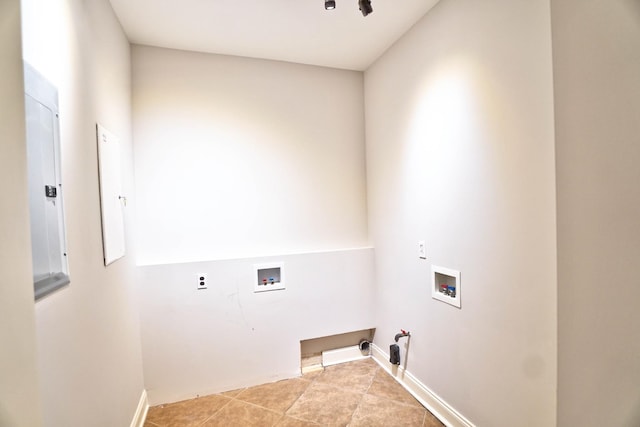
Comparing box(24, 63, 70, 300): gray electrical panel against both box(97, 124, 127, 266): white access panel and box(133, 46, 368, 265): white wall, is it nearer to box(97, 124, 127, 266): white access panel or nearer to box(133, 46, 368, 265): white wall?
box(97, 124, 127, 266): white access panel

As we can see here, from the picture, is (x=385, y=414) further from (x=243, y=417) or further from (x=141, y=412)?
(x=141, y=412)

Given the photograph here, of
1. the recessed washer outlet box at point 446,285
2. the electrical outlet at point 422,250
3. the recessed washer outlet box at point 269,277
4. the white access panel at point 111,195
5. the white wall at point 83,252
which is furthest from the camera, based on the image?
the recessed washer outlet box at point 269,277

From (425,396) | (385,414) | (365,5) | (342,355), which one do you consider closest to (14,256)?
(365,5)

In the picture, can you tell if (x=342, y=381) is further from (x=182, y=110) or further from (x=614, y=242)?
(x=182, y=110)

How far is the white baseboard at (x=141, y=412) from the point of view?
1851 mm

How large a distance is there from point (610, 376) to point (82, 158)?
6.23 feet

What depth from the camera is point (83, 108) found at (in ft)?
4.28

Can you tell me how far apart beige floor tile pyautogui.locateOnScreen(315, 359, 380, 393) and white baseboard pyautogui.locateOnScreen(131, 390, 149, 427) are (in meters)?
1.29

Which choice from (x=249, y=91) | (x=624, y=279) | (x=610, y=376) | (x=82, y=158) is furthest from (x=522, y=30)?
(x=82, y=158)

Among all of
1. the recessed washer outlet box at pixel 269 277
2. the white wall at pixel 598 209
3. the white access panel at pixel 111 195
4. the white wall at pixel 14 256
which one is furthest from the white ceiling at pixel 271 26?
the recessed washer outlet box at pixel 269 277

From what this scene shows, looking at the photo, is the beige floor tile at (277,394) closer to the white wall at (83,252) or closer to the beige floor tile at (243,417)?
the beige floor tile at (243,417)

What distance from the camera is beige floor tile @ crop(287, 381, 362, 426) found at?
198 cm

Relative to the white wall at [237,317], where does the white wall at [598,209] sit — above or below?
above

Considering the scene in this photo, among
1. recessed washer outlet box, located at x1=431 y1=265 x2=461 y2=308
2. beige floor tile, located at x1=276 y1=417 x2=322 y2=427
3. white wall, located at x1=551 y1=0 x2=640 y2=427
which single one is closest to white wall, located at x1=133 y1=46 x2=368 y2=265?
recessed washer outlet box, located at x1=431 y1=265 x2=461 y2=308
